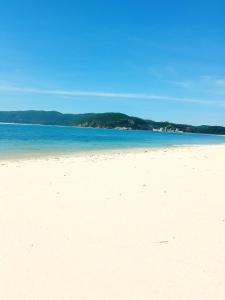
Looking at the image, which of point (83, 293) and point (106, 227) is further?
point (106, 227)

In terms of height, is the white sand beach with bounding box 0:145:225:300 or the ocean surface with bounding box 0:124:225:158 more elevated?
the white sand beach with bounding box 0:145:225:300

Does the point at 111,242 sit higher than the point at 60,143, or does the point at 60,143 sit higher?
the point at 111,242

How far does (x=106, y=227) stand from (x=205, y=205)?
2.30 m

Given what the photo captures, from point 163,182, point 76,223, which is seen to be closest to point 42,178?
point 163,182

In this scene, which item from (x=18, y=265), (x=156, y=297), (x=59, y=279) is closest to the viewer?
(x=156, y=297)

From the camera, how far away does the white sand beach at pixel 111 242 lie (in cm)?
322

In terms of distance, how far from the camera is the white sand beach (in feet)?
10.6

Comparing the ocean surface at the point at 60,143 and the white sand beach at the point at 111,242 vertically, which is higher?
the white sand beach at the point at 111,242

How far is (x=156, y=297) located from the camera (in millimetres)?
3090

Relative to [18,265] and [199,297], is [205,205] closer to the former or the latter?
[199,297]

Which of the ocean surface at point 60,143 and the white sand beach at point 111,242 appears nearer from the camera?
the white sand beach at point 111,242

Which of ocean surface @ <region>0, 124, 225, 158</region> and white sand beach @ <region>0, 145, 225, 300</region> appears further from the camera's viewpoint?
ocean surface @ <region>0, 124, 225, 158</region>

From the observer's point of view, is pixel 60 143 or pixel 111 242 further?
pixel 60 143

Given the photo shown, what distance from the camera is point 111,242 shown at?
4336 millimetres
